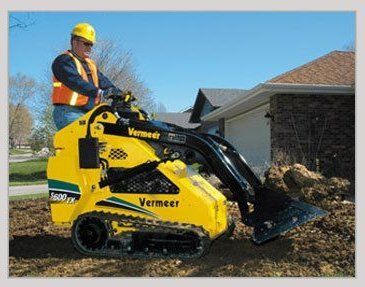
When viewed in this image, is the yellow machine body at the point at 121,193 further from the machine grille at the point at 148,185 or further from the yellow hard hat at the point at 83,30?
the yellow hard hat at the point at 83,30

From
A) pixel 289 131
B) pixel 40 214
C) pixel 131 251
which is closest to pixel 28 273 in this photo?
pixel 131 251

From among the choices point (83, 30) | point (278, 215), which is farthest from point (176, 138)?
point (83, 30)

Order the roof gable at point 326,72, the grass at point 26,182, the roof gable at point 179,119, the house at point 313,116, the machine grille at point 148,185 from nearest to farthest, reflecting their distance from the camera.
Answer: the machine grille at point 148,185
the house at point 313,116
the roof gable at point 326,72
the grass at point 26,182
the roof gable at point 179,119

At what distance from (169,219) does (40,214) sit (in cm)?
362

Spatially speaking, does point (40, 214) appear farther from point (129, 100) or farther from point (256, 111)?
point (256, 111)

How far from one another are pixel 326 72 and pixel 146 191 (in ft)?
37.3

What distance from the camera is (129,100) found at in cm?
621

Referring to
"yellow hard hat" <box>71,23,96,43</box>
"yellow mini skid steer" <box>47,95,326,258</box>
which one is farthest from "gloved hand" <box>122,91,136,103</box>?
"yellow hard hat" <box>71,23,96,43</box>

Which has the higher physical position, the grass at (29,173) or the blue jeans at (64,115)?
the blue jeans at (64,115)

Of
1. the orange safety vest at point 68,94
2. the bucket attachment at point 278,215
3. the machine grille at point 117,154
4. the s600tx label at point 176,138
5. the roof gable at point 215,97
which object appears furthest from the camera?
the roof gable at point 215,97

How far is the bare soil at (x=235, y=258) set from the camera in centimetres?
530

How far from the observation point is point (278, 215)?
5.69 metres

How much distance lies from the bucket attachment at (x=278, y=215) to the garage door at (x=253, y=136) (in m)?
8.33

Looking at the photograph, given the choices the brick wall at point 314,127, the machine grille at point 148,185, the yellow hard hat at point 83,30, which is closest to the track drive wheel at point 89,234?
the machine grille at point 148,185
